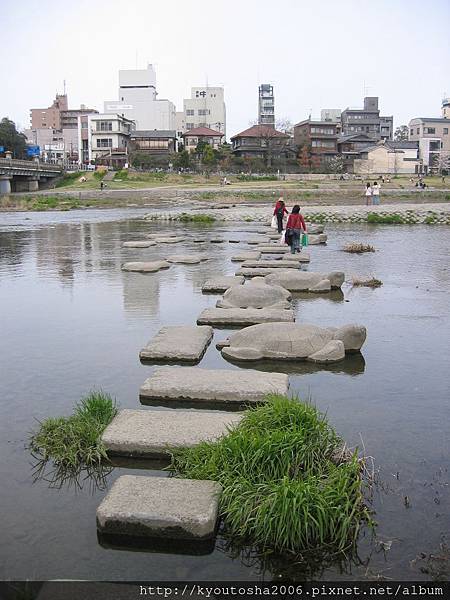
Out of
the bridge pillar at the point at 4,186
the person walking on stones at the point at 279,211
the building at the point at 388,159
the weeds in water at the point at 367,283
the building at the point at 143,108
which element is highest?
the building at the point at 143,108

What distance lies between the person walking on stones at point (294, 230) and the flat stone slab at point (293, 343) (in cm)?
855

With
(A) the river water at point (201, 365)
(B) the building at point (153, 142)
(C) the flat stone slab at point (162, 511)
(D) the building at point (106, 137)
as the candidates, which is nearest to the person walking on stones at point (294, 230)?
(A) the river water at point (201, 365)

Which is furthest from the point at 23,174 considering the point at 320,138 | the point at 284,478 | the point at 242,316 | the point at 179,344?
the point at 284,478

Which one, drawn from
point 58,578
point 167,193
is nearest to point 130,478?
point 58,578

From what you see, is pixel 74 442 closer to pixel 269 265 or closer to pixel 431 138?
pixel 269 265

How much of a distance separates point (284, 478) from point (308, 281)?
25.5ft

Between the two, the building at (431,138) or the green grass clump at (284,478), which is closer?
the green grass clump at (284,478)

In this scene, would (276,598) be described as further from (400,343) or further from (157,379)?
(400,343)

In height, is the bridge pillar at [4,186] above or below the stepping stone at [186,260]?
above

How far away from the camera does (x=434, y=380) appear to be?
6.64 m

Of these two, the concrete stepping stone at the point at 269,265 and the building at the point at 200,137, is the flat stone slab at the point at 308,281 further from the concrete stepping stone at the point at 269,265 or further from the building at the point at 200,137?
the building at the point at 200,137

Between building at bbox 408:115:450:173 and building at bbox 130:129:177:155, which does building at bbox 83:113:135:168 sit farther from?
building at bbox 408:115:450:173

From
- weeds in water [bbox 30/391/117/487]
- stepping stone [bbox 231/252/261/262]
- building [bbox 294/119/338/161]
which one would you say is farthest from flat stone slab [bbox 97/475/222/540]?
building [bbox 294/119/338/161]

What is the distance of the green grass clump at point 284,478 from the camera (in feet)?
12.1
